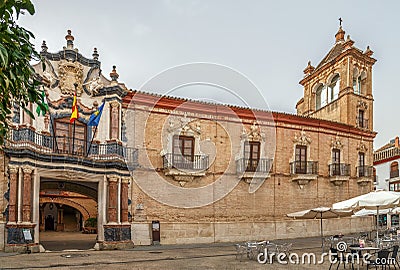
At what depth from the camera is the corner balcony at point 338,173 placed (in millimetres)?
25156

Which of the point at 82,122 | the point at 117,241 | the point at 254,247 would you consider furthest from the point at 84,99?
the point at 254,247

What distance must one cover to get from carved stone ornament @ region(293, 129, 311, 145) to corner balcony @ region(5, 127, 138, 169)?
942 centimetres

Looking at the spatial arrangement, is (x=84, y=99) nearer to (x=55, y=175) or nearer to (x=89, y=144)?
(x=89, y=144)

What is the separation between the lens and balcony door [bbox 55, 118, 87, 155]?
1839 centimetres

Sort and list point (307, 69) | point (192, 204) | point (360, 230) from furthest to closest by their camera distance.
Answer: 1. point (307, 69)
2. point (360, 230)
3. point (192, 204)

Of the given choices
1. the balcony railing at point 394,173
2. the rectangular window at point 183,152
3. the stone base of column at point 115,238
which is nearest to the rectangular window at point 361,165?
the balcony railing at point 394,173

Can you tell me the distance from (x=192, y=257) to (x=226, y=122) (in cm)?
894

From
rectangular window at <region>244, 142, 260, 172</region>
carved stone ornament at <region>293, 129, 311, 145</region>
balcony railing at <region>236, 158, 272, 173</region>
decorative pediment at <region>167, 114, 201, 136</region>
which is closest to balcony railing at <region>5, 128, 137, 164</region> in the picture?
decorative pediment at <region>167, 114, 201, 136</region>

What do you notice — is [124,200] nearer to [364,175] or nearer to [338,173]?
[338,173]

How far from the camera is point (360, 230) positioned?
27.2 m

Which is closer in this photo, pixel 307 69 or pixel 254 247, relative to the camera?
pixel 254 247

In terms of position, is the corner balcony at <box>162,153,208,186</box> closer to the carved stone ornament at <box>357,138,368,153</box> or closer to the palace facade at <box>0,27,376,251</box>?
the palace facade at <box>0,27,376,251</box>

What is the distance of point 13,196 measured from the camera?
54.2 feet

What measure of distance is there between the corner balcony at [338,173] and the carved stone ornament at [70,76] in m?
14.8
